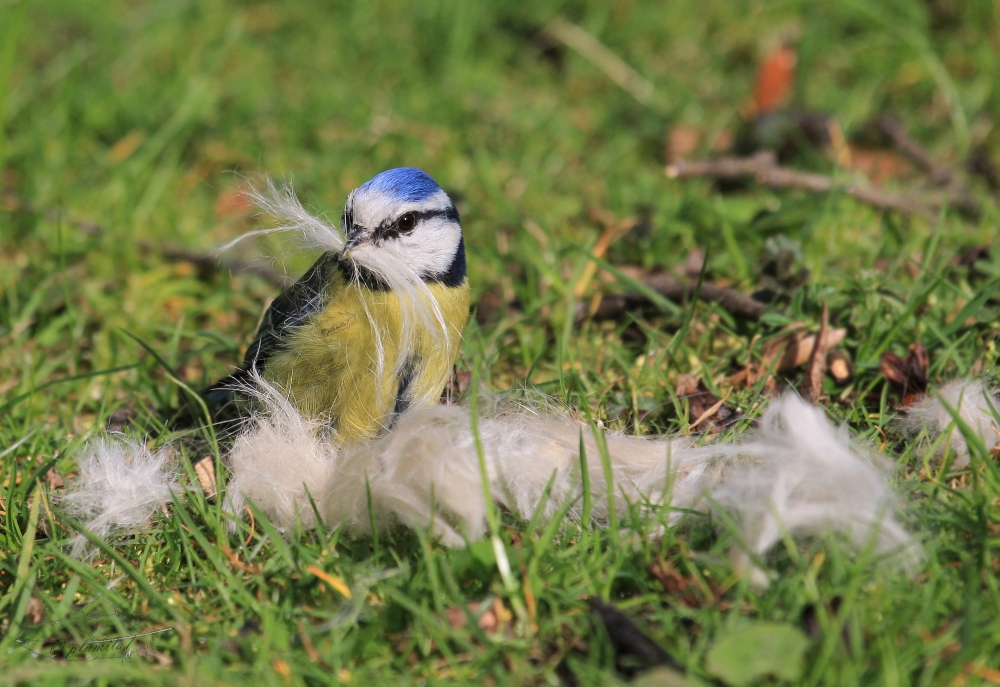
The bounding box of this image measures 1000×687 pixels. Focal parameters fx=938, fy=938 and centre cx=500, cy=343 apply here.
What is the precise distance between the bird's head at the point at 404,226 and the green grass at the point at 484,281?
335mm

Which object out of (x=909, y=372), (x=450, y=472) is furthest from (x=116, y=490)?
(x=909, y=372)

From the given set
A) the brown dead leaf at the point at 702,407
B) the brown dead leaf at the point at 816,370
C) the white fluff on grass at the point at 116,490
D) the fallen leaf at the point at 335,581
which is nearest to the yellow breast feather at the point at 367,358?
the white fluff on grass at the point at 116,490

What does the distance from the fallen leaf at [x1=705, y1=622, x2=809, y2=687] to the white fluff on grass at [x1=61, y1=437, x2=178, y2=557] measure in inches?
55.1

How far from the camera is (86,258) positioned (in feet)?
12.9

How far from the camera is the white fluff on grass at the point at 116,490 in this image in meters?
2.40

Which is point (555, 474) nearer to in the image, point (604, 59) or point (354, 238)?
point (354, 238)

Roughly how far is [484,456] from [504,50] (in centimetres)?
362

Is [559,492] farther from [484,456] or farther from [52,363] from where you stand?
[52,363]

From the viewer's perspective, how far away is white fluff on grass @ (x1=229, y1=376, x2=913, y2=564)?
6.64 ft

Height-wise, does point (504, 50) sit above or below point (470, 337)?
above

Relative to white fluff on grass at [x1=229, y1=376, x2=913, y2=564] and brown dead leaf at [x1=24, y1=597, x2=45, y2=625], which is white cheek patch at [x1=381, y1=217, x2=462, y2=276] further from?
brown dead leaf at [x1=24, y1=597, x2=45, y2=625]

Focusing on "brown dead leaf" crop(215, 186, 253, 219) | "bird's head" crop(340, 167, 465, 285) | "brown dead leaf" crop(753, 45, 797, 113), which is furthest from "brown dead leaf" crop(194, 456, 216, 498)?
"brown dead leaf" crop(753, 45, 797, 113)

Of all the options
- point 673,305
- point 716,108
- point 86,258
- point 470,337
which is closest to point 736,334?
point 673,305

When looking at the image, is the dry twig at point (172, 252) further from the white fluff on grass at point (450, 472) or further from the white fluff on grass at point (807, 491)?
the white fluff on grass at point (807, 491)
